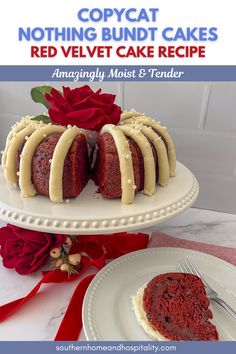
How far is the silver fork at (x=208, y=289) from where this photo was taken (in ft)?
1.82

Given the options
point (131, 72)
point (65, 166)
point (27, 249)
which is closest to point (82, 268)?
point (27, 249)

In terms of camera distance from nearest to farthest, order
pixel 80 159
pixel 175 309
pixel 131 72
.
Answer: pixel 175 309 < pixel 80 159 < pixel 131 72

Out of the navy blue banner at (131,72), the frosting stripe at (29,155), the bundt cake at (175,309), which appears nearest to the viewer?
the bundt cake at (175,309)

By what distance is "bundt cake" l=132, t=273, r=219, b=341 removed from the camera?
501mm

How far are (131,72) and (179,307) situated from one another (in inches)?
22.4

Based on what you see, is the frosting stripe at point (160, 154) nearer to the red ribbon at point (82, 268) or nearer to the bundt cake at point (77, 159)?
the bundt cake at point (77, 159)

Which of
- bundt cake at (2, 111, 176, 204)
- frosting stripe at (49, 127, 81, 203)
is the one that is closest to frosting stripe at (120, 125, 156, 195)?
bundt cake at (2, 111, 176, 204)

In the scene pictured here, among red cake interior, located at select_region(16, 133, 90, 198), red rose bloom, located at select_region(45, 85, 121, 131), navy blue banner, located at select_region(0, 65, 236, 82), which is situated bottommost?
red cake interior, located at select_region(16, 133, 90, 198)

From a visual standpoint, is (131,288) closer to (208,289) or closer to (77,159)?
(208,289)

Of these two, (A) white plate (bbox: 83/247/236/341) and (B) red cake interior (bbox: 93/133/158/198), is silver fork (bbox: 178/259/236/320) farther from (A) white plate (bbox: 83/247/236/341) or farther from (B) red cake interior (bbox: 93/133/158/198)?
(B) red cake interior (bbox: 93/133/158/198)

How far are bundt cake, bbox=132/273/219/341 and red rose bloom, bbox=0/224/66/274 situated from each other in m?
0.21

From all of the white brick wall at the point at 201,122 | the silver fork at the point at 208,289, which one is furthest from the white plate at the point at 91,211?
the white brick wall at the point at 201,122

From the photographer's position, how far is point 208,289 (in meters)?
0.59

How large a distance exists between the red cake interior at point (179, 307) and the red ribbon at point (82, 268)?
0.40 feet
